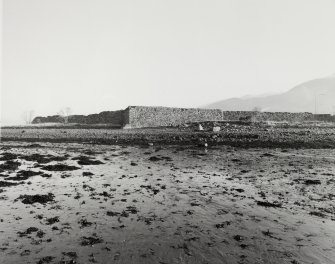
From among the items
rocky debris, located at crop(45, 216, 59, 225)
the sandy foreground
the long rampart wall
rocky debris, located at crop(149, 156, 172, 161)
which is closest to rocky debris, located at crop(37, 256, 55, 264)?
the sandy foreground

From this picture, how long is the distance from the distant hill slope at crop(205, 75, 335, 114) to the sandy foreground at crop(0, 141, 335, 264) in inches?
5542

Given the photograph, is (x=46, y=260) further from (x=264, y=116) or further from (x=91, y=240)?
(x=264, y=116)

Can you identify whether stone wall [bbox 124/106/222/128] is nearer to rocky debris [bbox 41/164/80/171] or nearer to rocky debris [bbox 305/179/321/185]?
rocky debris [bbox 41/164/80/171]

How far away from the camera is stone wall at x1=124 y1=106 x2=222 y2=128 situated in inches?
1719

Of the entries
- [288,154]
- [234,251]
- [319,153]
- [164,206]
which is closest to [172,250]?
[234,251]

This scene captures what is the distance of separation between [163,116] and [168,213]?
3922cm

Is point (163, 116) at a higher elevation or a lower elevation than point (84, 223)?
higher

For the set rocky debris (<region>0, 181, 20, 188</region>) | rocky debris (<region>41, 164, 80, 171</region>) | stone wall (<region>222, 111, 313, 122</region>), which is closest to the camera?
rocky debris (<region>0, 181, 20, 188</region>)

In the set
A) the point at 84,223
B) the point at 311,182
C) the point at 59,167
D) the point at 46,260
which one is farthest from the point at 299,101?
the point at 46,260

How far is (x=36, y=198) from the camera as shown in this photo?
8.73 metres

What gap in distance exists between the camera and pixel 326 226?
6.60m

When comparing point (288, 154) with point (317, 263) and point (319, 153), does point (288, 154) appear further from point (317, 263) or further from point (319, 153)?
point (317, 263)

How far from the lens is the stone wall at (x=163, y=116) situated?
43.7m

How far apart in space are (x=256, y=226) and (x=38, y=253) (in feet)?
13.4
